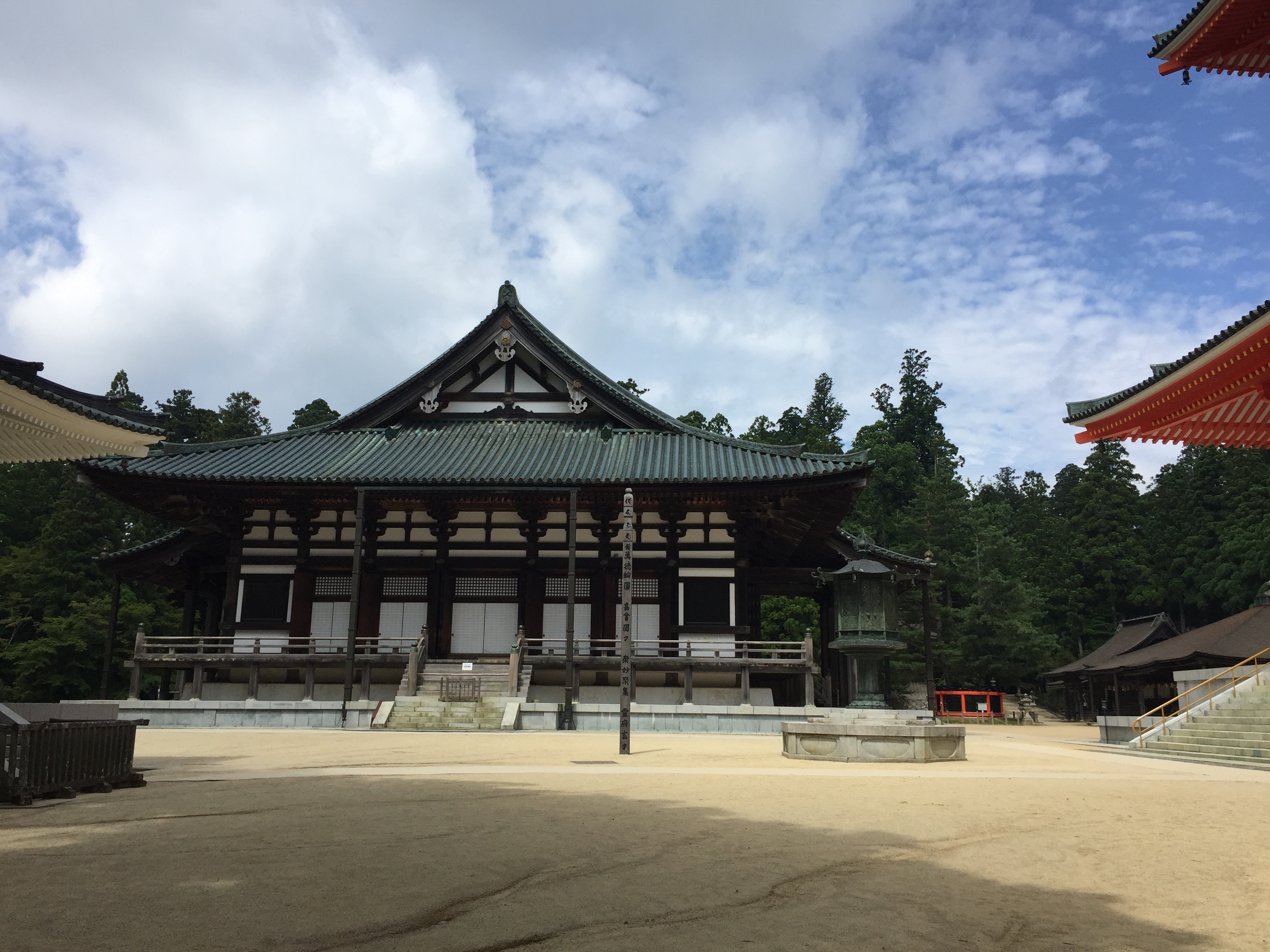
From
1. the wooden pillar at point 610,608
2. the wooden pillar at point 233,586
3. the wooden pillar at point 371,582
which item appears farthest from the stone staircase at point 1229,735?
the wooden pillar at point 233,586

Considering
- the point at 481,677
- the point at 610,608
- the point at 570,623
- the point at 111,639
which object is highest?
the point at 610,608

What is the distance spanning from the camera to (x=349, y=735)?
18953mm

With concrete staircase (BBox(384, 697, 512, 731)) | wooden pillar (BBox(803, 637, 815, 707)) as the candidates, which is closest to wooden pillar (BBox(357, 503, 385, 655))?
concrete staircase (BBox(384, 697, 512, 731))

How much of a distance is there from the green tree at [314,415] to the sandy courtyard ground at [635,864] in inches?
2556

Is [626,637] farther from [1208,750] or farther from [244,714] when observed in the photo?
[244,714]

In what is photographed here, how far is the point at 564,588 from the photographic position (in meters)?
26.2

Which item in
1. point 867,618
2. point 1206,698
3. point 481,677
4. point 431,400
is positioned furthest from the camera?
point 431,400

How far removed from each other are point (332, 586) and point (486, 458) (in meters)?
5.81

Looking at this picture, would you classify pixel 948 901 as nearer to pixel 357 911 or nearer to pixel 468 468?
pixel 357 911

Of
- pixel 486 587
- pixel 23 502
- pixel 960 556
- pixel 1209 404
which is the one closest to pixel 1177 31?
pixel 1209 404

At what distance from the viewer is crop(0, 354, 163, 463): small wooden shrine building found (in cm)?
916

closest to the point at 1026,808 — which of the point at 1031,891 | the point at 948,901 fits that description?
the point at 1031,891

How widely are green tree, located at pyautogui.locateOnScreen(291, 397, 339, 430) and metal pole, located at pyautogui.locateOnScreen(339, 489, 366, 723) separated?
1995 inches

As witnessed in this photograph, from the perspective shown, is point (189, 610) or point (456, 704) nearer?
point (456, 704)
